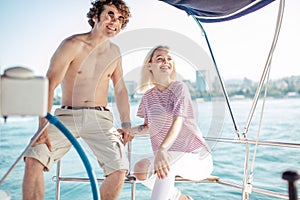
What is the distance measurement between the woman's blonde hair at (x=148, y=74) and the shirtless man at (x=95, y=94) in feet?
0.48

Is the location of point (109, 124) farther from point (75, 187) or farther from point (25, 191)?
point (75, 187)

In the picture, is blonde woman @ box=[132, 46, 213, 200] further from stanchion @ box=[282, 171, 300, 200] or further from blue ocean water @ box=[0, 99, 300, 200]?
stanchion @ box=[282, 171, 300, 200]

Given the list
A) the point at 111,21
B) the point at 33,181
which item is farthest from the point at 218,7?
the point at 33,181

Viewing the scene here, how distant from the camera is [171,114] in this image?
173 cm

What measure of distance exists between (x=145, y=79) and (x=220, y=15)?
0.67 m

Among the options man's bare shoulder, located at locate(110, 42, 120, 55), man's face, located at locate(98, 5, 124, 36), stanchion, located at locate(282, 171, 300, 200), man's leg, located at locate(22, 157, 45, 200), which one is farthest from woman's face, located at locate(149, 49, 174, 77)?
stanchion, located at locate(282, 171, 300, 200)

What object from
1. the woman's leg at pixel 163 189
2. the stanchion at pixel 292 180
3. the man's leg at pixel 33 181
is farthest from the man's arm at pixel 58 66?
the stanchion at pixel 292 180

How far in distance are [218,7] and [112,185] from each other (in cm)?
110

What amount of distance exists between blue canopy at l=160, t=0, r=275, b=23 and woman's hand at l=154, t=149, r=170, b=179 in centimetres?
84

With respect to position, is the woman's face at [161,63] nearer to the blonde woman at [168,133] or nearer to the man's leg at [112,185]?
the blonde woman at [168,133]

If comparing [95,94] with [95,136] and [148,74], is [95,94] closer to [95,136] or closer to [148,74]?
[95,136]

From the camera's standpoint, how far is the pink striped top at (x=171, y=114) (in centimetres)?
169

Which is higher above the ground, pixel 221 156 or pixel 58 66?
pixel 58 66

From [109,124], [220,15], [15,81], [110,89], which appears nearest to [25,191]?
[109,124]
